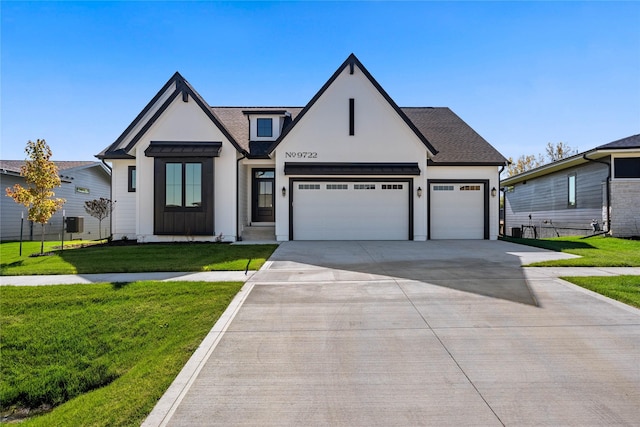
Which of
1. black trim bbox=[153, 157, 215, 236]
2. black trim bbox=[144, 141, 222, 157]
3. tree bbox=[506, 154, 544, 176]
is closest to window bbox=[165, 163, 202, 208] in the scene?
black trim bbox=[153, 157, 215, 236]

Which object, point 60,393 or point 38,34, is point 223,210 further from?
point 60,393

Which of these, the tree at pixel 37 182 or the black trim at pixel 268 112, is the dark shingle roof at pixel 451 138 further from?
the tree at pixel 37 182

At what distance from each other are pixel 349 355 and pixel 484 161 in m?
13.3

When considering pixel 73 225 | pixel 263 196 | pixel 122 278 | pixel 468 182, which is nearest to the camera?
pixel 122 278

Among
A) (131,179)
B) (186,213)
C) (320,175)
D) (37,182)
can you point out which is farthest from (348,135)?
(37,182)

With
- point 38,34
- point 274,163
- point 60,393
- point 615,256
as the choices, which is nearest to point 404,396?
point 60,393

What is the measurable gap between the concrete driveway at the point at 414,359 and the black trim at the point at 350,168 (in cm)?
774

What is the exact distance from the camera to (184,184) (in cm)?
1345

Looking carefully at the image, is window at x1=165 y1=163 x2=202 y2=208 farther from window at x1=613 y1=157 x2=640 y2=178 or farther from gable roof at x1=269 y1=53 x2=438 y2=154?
window at x1=613 y1=157 x2=640 y2=178

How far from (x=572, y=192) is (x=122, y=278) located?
71.6 ft

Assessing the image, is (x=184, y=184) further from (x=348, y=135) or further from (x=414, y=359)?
(x=414, y=359)

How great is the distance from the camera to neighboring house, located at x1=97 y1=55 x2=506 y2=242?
13453 millimetres

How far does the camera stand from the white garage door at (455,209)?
48.1 ft

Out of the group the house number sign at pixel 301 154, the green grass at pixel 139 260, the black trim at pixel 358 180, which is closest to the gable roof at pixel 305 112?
the house number sign at pixel 301 154
